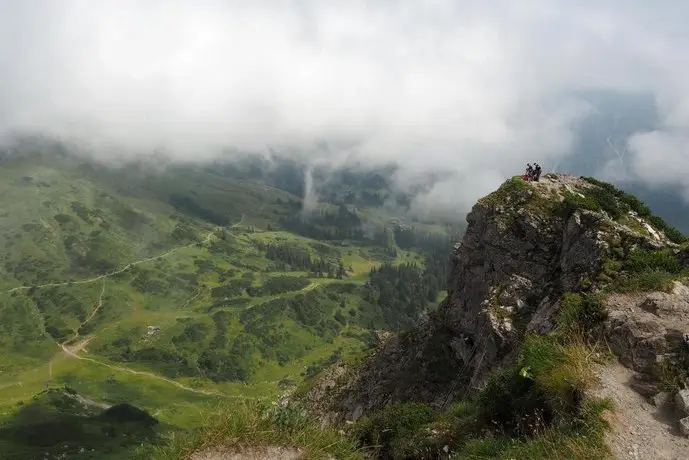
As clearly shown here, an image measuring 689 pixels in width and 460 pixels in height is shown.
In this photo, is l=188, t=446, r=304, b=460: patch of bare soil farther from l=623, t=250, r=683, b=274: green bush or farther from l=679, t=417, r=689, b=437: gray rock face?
l=623, t=250, r=683, b=274: green bush

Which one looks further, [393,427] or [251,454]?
[393,427]

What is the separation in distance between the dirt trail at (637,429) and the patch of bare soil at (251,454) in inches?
374

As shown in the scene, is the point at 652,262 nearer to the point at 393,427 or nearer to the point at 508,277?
the point at 508,277

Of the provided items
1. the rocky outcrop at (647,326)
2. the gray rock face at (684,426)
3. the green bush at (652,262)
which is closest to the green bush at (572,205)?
the green bush at (652,262)

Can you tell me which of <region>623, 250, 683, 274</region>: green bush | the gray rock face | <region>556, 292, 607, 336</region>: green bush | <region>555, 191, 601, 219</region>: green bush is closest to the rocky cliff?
<region>555, 191, 601, 219</region>: green bush

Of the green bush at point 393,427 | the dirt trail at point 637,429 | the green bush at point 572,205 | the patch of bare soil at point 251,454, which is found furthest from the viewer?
the green bush at point 572,205

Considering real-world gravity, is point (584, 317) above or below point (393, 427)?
above

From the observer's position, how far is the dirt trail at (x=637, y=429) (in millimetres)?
14129

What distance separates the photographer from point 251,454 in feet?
46.9

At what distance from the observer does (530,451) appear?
14375mm

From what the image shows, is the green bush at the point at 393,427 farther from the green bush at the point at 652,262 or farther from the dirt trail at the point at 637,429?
the green bush at the point at 652,262

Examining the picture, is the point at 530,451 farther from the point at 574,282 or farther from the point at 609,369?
the point at 574,282

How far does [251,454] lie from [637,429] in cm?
1205

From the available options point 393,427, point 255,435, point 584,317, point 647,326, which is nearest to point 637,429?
point 647,326
